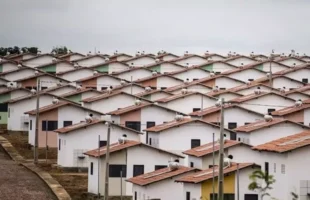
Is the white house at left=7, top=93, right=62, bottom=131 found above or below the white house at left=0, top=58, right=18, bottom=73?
below

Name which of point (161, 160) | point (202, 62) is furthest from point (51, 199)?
point (202, 62)

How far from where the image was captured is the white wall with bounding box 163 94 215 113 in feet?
244

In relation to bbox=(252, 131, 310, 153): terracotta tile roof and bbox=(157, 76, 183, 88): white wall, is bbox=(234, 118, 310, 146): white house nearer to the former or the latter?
bbox=(252, 131, 310, 153): terracotta tile roof

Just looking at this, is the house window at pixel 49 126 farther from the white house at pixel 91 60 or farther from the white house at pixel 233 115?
the white house at pixel 91 60

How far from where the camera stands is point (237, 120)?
66.8 meters

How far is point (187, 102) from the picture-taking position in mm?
74812

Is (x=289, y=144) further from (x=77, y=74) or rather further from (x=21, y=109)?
(x=77, y=74)

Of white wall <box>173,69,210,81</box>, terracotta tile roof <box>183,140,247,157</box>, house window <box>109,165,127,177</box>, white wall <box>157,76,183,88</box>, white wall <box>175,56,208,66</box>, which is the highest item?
white wall <box>175,56,208,66</box>

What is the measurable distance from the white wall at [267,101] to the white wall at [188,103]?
3905 millimetres

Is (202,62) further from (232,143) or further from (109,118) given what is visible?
(232,143)

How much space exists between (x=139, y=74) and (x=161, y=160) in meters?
51.1

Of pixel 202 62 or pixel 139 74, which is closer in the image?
pixel 139 74

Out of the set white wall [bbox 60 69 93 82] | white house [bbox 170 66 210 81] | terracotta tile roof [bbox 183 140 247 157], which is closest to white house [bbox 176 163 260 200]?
terracotta tile roof [bbox 183 140 247 157]

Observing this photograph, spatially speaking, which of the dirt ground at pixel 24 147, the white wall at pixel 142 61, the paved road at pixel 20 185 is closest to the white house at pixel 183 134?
the paved road at pixel 20 185
